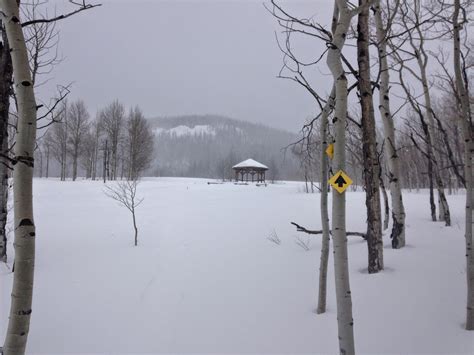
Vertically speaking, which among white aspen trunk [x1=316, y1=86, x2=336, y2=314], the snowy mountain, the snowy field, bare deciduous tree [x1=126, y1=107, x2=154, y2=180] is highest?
the snowy mountain

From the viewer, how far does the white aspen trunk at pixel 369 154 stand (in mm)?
4094

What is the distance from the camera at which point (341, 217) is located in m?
2.10

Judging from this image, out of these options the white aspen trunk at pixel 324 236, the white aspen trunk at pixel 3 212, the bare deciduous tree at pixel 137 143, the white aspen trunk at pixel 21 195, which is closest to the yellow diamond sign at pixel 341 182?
the white aspen trunk at pixel 324 236

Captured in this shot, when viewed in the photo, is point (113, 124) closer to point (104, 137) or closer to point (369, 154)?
point (104, 137)

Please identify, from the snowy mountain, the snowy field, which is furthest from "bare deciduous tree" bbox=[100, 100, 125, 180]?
the snowy mountain

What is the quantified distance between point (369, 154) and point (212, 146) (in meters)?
115

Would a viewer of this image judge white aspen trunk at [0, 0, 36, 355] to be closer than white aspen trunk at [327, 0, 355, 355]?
Yes

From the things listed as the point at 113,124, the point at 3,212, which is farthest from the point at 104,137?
the point at 3,212

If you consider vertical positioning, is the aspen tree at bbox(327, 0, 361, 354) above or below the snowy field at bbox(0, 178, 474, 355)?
above

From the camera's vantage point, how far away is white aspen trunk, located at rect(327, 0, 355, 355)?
2.05 m

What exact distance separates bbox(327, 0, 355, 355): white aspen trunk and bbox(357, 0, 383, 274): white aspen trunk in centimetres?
206

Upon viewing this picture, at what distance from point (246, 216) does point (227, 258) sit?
522 centimetres

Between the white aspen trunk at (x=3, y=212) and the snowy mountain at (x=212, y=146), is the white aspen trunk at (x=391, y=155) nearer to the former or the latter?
the white aspen trunk at (x=3, y=212)

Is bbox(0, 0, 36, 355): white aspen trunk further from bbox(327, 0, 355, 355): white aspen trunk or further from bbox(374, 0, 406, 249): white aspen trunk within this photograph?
bbox(374, 0, 406, 249): white aspen trunk
